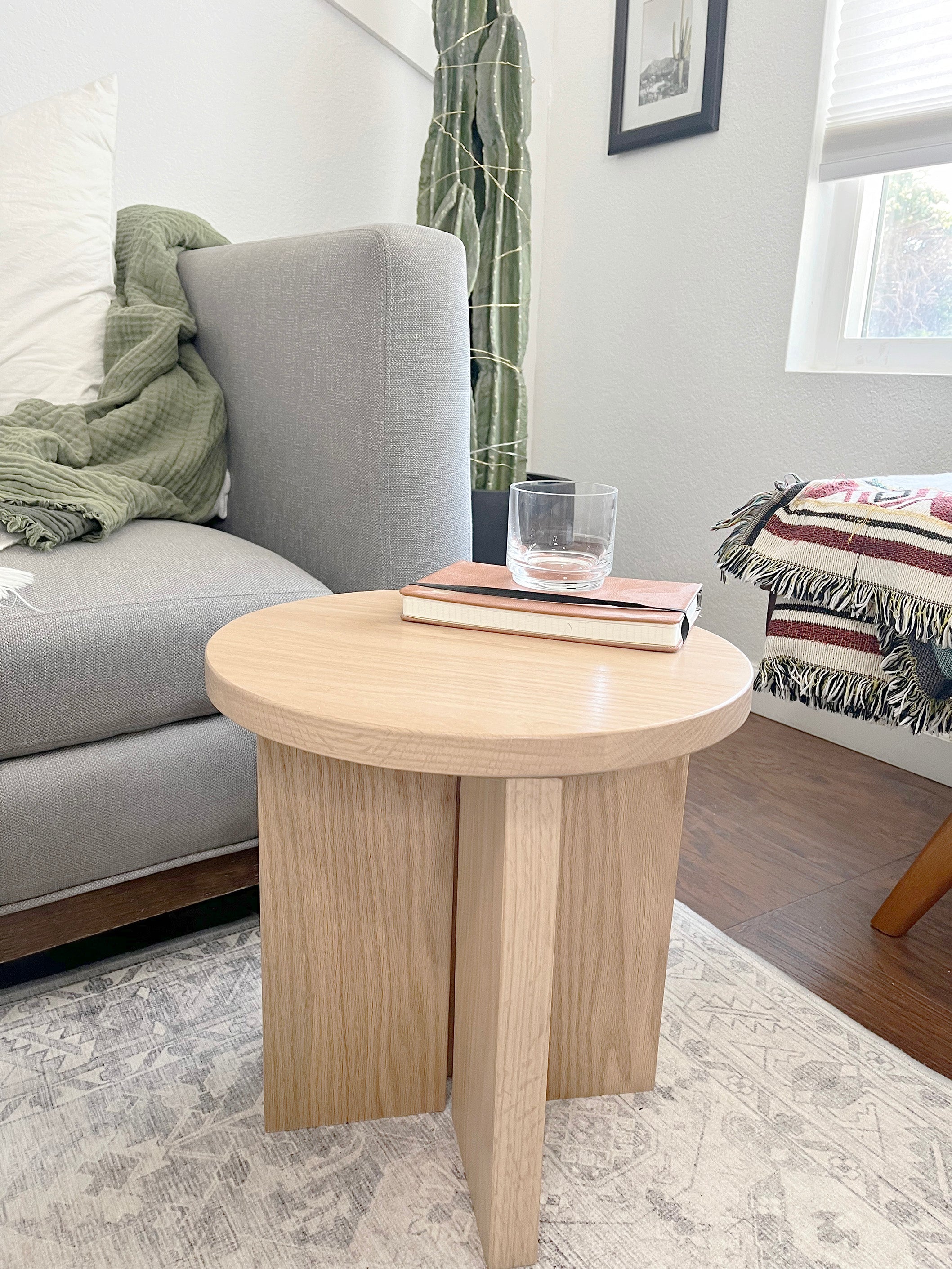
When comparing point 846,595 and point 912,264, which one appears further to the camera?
point 912,264

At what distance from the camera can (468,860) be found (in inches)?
27.7

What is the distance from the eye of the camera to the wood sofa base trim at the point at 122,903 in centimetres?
88

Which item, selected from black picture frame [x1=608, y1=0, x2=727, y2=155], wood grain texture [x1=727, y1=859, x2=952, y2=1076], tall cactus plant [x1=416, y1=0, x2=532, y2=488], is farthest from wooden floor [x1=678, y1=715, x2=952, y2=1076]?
black picture frame [x1=608, y1=0, x2=727, y2=155]

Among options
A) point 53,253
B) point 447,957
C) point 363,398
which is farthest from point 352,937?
point 53,253

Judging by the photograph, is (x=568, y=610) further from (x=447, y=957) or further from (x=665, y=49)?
(x=665, y=49)

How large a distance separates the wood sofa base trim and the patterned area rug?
0.23 feet

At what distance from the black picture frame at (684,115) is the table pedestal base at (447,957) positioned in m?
1.53

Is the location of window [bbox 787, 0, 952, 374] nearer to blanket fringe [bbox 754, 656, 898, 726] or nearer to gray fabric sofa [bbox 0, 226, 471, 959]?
blanket fringe [bbox 754, 656, 898, 726]

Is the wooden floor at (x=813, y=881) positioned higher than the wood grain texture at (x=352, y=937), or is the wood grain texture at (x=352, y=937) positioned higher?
the wood grain texture at (x=352, y=937)

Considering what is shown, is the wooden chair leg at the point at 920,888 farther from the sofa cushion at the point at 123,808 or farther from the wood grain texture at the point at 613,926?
the sofa cushion at the point at 123,808

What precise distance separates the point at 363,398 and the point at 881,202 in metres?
1.13

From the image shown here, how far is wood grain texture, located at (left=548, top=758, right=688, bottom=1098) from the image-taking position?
730 millimetres

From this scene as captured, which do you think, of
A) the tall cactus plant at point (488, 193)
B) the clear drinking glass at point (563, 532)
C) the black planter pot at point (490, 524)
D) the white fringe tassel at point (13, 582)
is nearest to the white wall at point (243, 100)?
the tall cactus plant at point (488, 193)

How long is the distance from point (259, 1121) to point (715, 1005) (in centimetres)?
46
